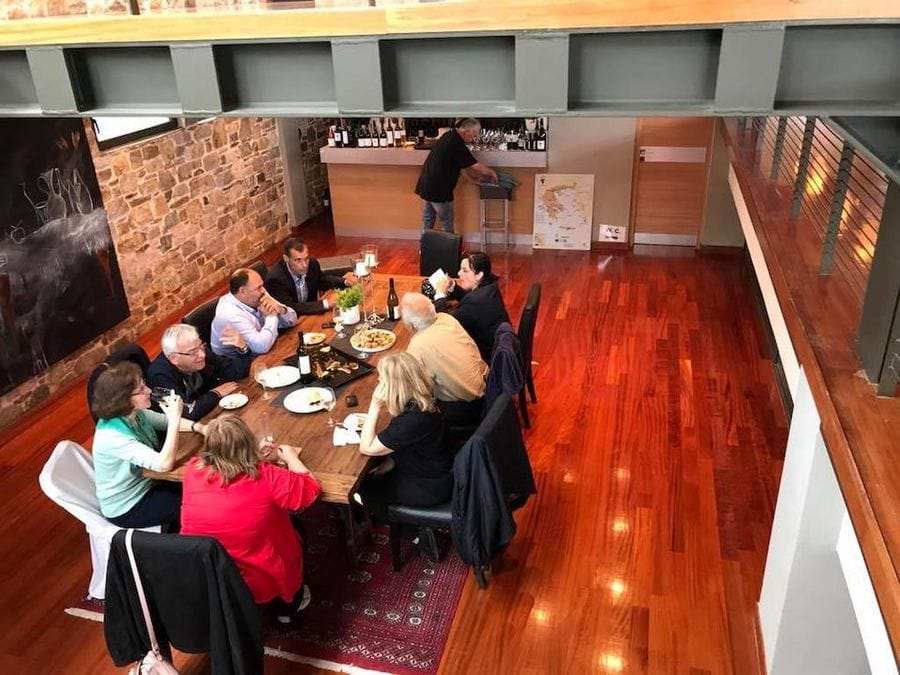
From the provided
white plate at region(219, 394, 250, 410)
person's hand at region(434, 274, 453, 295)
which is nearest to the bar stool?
person's hand at region(434, 274, 453, 295)

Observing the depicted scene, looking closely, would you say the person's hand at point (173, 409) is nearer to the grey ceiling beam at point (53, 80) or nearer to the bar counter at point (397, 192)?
the grey ceiling beam at point (53, 80)

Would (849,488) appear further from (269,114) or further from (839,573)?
(269,114)

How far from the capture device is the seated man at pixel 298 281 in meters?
4.93

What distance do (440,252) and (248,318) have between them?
1.97m

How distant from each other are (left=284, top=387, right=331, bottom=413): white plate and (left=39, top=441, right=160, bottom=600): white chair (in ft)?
2.83

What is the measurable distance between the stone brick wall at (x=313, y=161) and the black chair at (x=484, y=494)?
22.8 feet

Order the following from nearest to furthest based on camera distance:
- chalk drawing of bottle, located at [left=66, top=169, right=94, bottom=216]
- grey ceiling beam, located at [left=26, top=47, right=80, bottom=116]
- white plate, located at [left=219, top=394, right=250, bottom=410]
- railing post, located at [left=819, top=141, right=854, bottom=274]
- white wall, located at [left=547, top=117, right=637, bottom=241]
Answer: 1. grey ceiling beam, located at [left=26, top=47, right=80, bottom=116]
2. railing post, located at [left=819, top=141, right=854, bottom=274]
3. white plate, located at [left=219, top=394, right=250, bottom=410]
4. chalk drawing of bottle, located at [left=66, top=169, right=94, bottom=216]
5. white wall, located at [left=547, top=117, right=637, bottom=241]

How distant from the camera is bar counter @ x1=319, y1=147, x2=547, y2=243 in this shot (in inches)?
329

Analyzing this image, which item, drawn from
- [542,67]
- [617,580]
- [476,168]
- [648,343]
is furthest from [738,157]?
[542,67]

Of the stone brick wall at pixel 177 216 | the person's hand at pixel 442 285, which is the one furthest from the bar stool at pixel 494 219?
the person's hand at pixel 442 285

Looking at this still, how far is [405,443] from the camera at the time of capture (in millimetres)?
3311

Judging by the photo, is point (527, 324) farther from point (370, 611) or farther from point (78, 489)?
point (78, 489)

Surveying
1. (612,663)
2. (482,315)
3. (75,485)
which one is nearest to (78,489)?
(75,485)

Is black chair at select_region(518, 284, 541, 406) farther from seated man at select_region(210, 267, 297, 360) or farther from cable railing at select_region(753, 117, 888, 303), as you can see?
cable railing at select_region(753, 117, 888, 303)
